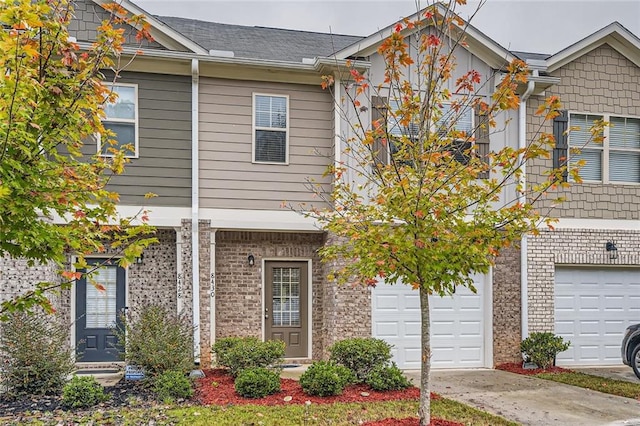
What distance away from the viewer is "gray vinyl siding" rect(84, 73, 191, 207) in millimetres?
9930

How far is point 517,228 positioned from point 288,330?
6.44 m

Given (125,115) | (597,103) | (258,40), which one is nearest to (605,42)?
(597,103)

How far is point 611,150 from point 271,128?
23.3ft

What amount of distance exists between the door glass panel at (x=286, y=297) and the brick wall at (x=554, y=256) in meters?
4.72

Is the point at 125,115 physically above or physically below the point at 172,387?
above

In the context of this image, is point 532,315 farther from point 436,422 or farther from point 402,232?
point 402,232

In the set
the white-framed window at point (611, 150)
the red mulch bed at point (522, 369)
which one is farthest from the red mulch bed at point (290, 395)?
the white-framed window at point (611, 150)

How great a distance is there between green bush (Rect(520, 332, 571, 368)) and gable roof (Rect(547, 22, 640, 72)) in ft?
17.8

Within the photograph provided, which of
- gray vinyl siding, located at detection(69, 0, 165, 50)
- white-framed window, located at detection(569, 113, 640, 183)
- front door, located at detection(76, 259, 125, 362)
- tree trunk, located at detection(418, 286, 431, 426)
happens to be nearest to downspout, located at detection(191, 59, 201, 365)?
front door, located at detection(76, 259, 125, 362)

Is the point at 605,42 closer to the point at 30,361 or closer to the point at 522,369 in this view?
the point at 522,369

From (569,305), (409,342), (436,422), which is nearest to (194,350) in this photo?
(409,342)

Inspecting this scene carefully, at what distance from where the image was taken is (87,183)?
4215 mm

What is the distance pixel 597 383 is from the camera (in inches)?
366

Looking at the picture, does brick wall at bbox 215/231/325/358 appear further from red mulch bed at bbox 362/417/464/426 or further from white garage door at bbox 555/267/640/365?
white garage door at bbox 555/267/640/365
